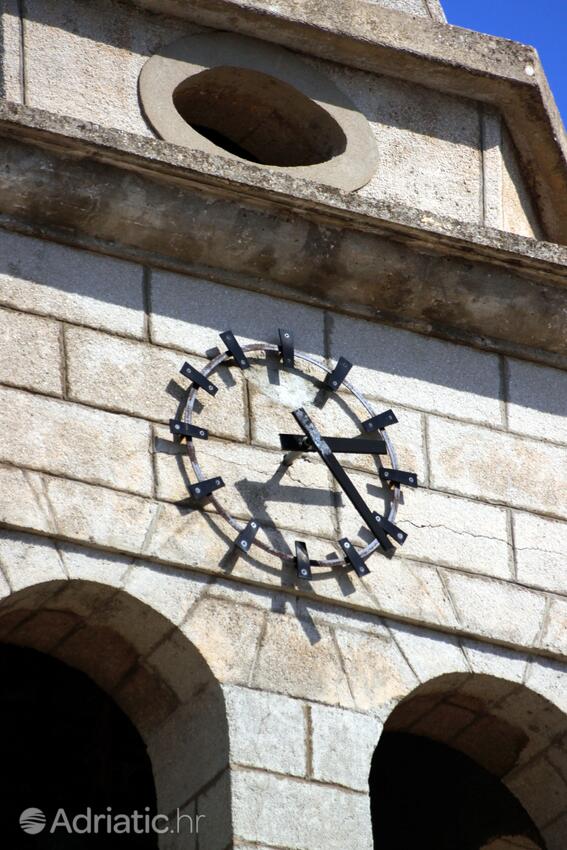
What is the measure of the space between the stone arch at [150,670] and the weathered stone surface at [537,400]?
69.4 inches

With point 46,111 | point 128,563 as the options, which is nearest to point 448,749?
point 128,563

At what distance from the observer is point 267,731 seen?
8.16 m

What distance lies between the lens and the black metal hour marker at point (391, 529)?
8.71m

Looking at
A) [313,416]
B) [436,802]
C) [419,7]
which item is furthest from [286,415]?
[419,7]

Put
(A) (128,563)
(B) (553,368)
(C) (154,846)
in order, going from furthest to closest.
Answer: (B) (553,368), (C) (154,846), (A) (128,563)

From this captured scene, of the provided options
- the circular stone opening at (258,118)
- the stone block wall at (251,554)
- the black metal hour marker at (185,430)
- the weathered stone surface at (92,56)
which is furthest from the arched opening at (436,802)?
the weathered stone surface at (92,56)

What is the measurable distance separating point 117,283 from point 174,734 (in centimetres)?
163

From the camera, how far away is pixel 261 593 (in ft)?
27.6

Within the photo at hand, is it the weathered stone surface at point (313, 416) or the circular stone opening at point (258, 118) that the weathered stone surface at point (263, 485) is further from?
the circular stone opening at point (258, 118)

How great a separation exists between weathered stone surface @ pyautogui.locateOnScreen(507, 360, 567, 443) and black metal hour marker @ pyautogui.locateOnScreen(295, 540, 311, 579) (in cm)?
119

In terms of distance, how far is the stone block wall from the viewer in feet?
26.8

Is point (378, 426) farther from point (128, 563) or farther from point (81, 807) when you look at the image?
point (81, 807)

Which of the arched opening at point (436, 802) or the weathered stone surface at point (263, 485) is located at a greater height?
the weathered stone surface at point (263, 485)

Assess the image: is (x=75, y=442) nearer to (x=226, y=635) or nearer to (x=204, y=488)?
(x=204, y=488)
